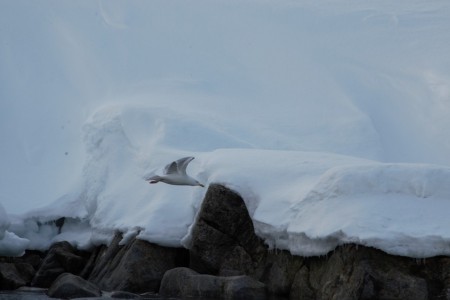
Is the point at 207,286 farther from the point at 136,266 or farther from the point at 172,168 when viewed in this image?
the point at 136,266

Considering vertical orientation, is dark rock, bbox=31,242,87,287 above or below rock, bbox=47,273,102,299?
above

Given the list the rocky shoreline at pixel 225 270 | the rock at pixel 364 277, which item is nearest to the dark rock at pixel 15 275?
the rocky shoreline at pixel 225 270

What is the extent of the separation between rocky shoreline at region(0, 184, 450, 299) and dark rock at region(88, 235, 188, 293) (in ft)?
0.06

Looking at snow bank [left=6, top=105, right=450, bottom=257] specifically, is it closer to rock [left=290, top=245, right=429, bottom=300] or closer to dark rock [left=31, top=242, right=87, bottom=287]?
rock [left=290, top=245, right=429, bottom=300]

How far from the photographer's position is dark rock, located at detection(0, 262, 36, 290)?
18047 millimetres

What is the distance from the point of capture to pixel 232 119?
89.4ft

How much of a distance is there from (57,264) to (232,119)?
893 cm

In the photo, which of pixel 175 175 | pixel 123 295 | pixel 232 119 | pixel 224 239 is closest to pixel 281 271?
pixel 224 239

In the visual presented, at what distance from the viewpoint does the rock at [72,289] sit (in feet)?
53.5

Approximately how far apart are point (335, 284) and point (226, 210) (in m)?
3.16

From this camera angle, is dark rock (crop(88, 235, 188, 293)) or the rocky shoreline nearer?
the rocky shoreline

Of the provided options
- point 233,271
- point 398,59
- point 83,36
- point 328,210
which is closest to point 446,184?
point 328,210

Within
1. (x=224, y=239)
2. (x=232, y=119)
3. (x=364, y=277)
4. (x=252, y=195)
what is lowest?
(x=364, y=277)

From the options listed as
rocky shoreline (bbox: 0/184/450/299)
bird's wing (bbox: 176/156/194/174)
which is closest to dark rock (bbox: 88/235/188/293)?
rocky shoreline (bbox: 0/184/450/299)
